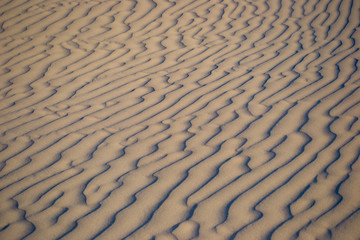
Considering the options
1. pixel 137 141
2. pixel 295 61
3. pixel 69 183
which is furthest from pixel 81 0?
pixel 69 183

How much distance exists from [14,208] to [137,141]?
1.10m

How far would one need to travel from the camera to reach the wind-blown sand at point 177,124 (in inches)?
98.3

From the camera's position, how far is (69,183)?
112 inches

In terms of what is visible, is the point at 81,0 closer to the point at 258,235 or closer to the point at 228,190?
the point at 228,190

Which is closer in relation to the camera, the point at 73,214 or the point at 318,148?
the point at 73,214

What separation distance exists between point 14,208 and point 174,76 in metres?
2.41

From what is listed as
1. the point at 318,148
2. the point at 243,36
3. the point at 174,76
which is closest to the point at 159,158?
the point at 318,148

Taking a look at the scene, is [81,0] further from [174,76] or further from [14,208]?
[14,208]

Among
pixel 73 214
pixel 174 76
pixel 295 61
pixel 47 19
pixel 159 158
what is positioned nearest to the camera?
pixel 73 214

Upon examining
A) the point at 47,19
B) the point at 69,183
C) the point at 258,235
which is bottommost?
the point at 258,235

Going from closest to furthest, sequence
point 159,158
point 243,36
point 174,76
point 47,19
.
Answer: point 159,158 → point 174,76 → point 243,36 → point 47,19

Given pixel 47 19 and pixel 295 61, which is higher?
pixel 47 19

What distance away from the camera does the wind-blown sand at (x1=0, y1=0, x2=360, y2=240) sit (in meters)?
2.50

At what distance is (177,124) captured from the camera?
3592mm
